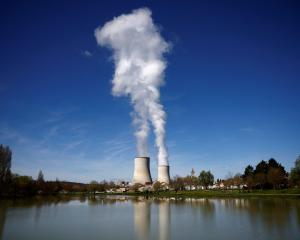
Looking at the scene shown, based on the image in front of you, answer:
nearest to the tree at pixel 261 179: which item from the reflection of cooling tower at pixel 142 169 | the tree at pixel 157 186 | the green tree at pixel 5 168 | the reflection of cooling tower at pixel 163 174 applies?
the reflection of cooling tower at pixel 142 169

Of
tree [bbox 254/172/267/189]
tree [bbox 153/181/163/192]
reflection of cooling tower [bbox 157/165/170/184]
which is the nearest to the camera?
tree [bbox 254/172/267/189]

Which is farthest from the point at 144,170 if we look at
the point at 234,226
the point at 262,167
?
the point at 234,226

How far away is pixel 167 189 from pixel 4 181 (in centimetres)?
3640

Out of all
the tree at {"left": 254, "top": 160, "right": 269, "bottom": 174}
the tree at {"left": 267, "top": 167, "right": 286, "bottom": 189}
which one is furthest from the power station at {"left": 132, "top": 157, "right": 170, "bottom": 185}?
the tree at {"left": 267, "top": 167, "right": 286, "bottom": 189}

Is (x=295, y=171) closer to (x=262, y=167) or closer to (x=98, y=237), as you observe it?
(x=262, y=167)

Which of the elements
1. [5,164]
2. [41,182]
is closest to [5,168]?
[5,164]

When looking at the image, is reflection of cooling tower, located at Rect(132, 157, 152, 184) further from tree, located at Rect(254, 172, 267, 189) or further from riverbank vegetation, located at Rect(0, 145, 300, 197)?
tree, located at Rect(254, 172, 267, 189)

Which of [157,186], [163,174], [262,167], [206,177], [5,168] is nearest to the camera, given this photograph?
[5,168]

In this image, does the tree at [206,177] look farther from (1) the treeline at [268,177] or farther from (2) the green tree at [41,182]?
(2) the green tree at [41,182]

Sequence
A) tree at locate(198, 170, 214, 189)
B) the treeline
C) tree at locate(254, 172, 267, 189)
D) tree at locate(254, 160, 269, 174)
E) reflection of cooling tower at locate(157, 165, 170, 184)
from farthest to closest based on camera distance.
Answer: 1. tree at locate(198, 170, 214, 189)
2. reflection of cooling tower at locate(157, 165, 170, 184)
3. tree at locate(254, 160, 269, 174)
4. tree at locate(254, 172, 267, 189)
5. the treeline

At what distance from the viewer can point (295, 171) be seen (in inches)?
1790

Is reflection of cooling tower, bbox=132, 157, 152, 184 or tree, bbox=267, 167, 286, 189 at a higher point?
reflection of cooling tower, bbox=132, 157, 152, 184

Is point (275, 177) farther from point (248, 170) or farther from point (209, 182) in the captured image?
point (209, 182)

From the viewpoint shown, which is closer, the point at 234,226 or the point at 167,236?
the point at 167,236
